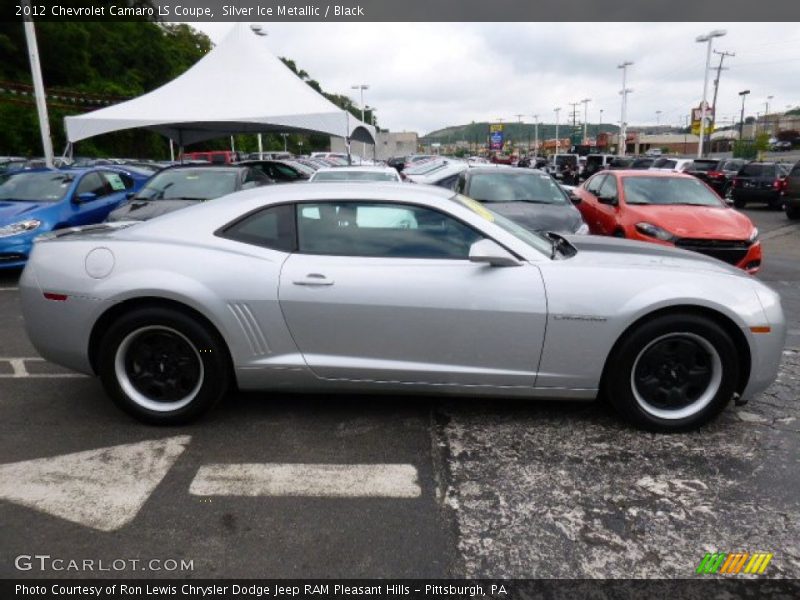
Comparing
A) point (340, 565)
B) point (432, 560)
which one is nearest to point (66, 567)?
point (340, 565)

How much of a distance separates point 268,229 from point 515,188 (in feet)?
19.5

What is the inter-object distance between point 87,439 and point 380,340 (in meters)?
1.79

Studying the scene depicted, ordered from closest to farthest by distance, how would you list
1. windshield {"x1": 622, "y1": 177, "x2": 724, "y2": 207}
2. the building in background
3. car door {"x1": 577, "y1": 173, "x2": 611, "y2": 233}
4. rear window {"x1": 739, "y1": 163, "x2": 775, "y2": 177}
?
1. windshield {"x1": 622, "y1": 177, "x2": 724, "y2": 207}
2. car door {"x1": 577, "y1": 173, "x2": 611, "y2": 233}
3. rear window {"x1": 739, "y1": 163, "x2": 775, "y2": 177}
4. the building in background

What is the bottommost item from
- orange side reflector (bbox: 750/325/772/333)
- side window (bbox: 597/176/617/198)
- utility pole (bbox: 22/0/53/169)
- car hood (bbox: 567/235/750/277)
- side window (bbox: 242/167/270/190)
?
orange side reflector (bbox: 750/325/772/333)

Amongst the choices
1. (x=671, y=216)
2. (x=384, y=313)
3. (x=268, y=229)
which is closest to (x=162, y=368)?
(x=268, y=229)

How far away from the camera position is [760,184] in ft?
62.0

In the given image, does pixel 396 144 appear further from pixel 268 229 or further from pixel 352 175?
pixel 268 229

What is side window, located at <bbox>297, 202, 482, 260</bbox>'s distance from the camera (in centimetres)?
349

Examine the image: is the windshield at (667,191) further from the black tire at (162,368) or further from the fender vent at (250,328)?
the black tire at (162,368)

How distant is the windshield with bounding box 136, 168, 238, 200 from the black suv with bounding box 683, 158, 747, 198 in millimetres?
17594

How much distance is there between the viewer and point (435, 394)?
11.6 feet

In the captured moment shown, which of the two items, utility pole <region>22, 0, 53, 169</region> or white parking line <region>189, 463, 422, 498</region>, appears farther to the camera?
utility pole <region>22, 0, 53, 169</region>

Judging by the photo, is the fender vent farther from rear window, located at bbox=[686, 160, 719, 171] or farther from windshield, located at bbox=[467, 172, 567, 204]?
rear window, located at bbox=[686, 160, 719, 171]

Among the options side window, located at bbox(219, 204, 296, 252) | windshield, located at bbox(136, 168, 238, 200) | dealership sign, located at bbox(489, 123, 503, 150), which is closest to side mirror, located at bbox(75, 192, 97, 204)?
windshield, located at bbox(136, 168, 238, 200)
